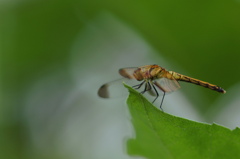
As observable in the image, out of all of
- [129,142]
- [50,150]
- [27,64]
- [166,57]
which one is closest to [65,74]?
[27,64]

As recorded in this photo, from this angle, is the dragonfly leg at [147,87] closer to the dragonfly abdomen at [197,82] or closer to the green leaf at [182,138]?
the dragonfly abdomen at [197,82]

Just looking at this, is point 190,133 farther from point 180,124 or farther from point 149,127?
point 149,127

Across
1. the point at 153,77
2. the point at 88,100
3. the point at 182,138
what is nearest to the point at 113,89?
the point at 153,77

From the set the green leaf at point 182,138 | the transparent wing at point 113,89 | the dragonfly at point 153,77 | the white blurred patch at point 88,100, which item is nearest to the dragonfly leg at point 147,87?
the dragonfly at point 153,77

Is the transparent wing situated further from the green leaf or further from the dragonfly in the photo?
the green leaf

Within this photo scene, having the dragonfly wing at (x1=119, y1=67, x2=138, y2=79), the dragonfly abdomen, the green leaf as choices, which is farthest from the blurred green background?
the green leaf

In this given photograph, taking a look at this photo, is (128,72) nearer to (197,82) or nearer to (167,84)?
(167,84)

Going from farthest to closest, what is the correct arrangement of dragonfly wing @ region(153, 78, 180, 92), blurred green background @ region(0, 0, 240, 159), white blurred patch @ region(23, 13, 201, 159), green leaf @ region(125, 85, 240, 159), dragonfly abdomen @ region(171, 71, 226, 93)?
white blurred patch @ region(23, 13, 201, 159) → blurred green background @ region(0, 0, 240, 159) → dragonfly abdomen @ region(171, 71, 226, 93) → dragonfly wing @ region(153, 78, 180, 92) → green leaf @ region(125, 85, 240, 159)
